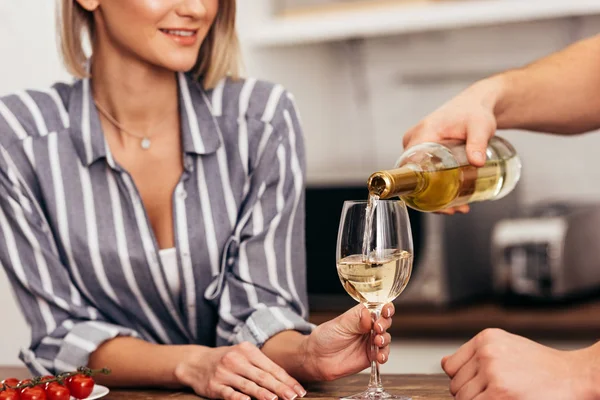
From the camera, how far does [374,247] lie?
1.16 m

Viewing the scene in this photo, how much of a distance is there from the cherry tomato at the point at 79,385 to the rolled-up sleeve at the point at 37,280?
11.8 inches

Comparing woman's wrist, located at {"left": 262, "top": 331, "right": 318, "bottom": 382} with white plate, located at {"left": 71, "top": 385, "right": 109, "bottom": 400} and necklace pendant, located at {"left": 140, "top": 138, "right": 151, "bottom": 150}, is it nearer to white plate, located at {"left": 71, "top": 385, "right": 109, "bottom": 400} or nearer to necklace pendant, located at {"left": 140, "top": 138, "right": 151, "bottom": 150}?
white plate, located at {"left": 71, "top": 385, "right": 109, "bottom": 400}

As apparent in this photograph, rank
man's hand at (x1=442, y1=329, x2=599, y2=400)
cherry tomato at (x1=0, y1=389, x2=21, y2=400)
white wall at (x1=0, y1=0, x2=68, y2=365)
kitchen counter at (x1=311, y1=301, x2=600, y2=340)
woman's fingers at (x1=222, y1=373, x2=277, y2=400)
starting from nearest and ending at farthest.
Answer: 1. man's hand at (x1=442, y1=329, x2=599, y2=400)
2. cherry tomato at (x1=0, y1=389, x2=21, y2=400)
3. woman's fingers at (x1=222, y1=373, x2=277, y2=400)
4. kitchen counter at (x1=311, y1=301, x2=600, y2=340)
5. white wall at (x1=0, y1=0, x2=68, y2=365)

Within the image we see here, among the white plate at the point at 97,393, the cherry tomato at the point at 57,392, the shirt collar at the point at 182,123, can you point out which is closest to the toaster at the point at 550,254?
the shirt collar at the point at 182,123

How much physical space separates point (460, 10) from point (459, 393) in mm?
1831

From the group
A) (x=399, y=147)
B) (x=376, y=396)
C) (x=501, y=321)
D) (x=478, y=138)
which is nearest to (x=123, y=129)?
(x=478, y=138)

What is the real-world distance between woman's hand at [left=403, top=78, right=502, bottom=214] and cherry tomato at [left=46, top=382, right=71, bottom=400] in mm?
646

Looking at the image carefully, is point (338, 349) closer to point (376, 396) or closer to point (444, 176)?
point (376, 396)

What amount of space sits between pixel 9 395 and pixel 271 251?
581mm

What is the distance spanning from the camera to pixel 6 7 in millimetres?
2691

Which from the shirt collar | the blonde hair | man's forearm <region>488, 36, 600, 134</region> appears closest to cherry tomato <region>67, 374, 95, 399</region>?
the shirt collar

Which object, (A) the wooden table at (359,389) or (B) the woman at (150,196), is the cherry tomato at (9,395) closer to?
(A) the wooden table at (359,389)

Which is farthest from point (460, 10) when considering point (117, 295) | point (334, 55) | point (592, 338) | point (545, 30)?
point (117, 295)

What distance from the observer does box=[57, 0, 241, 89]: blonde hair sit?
1.75 meters
